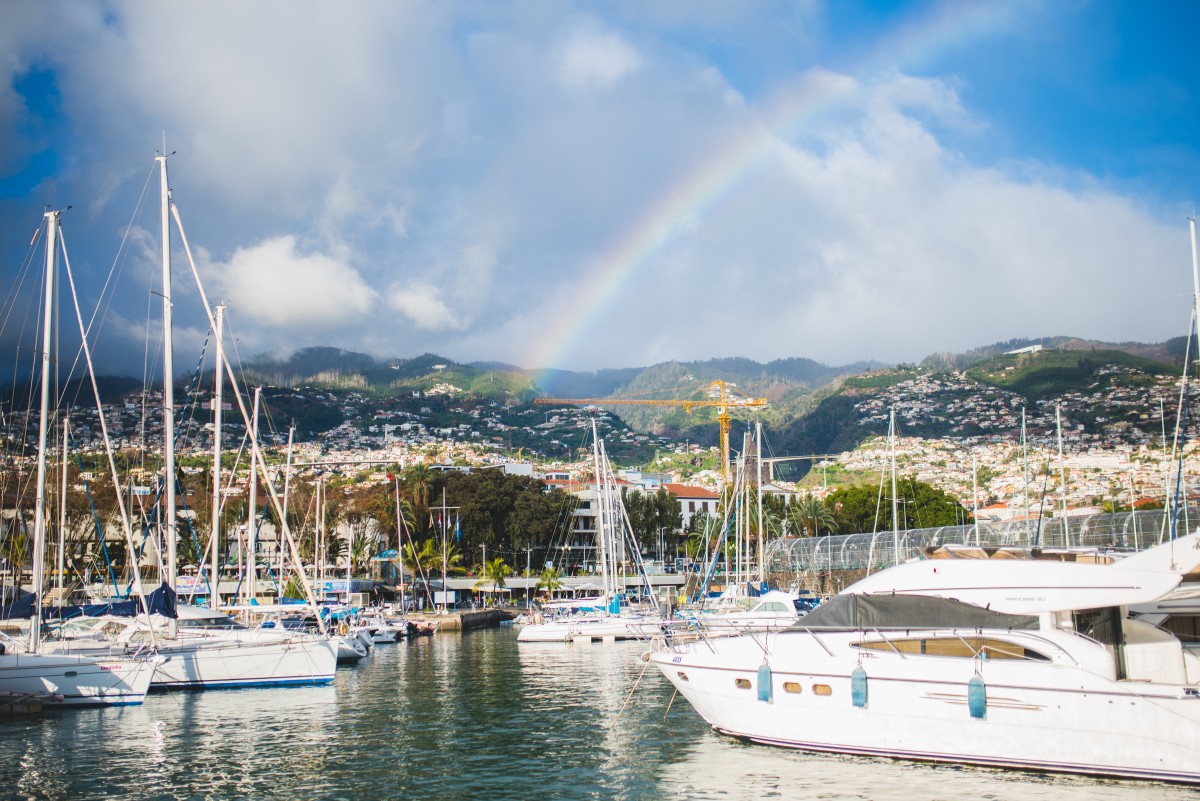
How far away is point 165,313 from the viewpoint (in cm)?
3028

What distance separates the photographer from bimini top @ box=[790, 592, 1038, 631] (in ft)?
61.6

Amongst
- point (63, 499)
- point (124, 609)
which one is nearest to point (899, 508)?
point (124, 609)

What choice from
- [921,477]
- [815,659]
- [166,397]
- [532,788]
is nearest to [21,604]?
[166,397]

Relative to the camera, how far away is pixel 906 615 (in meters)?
→ 19.2

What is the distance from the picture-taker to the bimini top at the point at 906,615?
18.8 m

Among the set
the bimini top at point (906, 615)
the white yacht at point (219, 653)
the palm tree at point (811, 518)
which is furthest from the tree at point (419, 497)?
the bimini top at point (906, 615)

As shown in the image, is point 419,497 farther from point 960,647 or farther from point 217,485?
point 960,647

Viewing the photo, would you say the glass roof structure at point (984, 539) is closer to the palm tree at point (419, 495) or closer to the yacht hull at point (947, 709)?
the yacht hull at point (947, 709)

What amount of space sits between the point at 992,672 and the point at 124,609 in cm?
2800

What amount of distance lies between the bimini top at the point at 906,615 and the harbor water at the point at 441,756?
267 cm

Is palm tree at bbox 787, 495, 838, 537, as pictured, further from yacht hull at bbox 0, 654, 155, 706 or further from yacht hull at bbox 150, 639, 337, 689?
yacht hull at bbox 0, 654, 155, 706

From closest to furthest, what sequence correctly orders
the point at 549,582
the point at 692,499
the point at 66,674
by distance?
the point at 66,674, the point at 549,582, the point at 692,499

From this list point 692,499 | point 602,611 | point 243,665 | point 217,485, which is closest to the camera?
point 243,665

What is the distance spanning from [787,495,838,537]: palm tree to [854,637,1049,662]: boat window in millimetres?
84524
